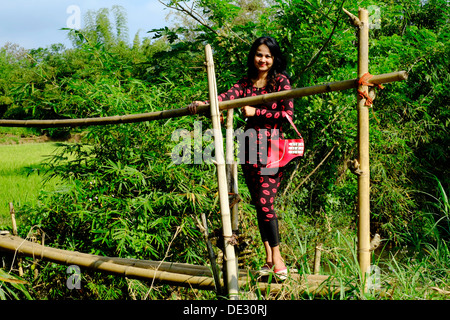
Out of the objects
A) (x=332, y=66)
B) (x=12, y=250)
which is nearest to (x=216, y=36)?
(x=332, y=66)

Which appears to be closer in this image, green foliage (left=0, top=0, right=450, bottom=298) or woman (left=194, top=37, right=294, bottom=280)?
woman (left=194, top=37, right=294, bottom=280)

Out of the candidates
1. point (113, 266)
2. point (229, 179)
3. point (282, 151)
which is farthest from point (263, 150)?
point (113, 266)

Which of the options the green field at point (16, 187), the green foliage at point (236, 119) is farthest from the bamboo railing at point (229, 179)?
the green field at point (16, 187)

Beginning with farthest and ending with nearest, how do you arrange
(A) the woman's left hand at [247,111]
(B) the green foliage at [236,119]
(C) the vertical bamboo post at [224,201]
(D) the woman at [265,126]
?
(B) the green foliage at [236,119]
(D) the woman at [265,126]
(A) the woman's left hand at [247,111]
(C) the vertical bamboo post at [224,201]

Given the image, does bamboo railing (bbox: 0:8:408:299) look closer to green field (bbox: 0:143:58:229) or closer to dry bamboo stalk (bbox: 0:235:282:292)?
dry bamboo stalk (bbox: 0:235:282:292)

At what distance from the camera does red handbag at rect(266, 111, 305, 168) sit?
2258 mm

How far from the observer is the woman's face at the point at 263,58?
2295 millimetres

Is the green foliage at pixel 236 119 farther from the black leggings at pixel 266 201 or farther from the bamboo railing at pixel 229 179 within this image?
the bamboo railing at pixel 229 179

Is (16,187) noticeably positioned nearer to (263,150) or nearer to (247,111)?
(263,150)

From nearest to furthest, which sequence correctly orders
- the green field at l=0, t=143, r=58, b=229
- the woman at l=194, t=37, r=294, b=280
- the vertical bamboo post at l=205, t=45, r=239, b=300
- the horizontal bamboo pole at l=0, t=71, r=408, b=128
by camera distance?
the horizontal bamboo pole at l=0, t=71, r=408, b=128 < the vertical bamboo post at l=205, t=45, r=239, b=300 < the woman at l=194, t=37, r=294, b=280 < the green field at l=0, t=143, r=58, b=229

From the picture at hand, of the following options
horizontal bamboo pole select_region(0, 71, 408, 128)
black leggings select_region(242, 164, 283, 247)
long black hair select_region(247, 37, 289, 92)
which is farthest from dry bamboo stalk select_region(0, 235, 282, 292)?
long black hair select_region(247, 37, 289, 92)

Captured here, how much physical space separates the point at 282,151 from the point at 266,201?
288 mm
